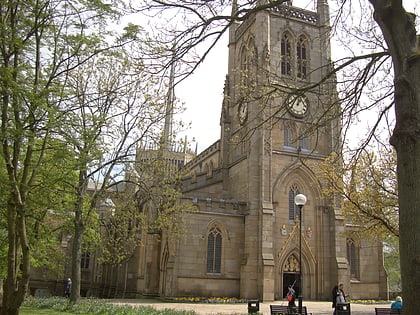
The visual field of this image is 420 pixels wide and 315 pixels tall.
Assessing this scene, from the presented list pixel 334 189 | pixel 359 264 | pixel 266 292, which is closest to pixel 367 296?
pixel 359 264

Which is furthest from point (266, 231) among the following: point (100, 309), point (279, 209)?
point (100, 309)

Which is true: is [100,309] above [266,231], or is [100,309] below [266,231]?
below

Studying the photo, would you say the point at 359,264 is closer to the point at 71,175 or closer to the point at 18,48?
the point at 71,175

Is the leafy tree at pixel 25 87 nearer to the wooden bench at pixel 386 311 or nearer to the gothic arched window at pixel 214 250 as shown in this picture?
the wooden bench at pixel 386 311

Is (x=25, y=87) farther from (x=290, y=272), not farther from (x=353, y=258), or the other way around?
(x=353, y=258)

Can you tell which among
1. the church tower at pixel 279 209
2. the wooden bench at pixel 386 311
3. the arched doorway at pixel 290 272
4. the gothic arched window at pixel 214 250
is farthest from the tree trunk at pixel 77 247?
the arched doorway at pixel 290 272

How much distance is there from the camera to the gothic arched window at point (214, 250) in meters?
30.5

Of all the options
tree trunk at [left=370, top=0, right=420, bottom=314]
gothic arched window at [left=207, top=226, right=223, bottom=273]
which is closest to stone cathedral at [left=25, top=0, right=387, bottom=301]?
gothic arched window at [left=207, top=226, right=223, bottom=273]

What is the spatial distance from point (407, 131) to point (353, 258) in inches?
1219

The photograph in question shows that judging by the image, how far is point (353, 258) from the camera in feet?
114

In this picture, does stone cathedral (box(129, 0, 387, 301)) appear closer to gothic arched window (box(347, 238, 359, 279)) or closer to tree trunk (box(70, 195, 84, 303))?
gothic arched window (box(347, 238, 359, 279))

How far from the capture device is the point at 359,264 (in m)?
34.5

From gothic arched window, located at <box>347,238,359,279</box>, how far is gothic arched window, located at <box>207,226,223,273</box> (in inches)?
409

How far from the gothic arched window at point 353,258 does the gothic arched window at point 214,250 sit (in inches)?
409
